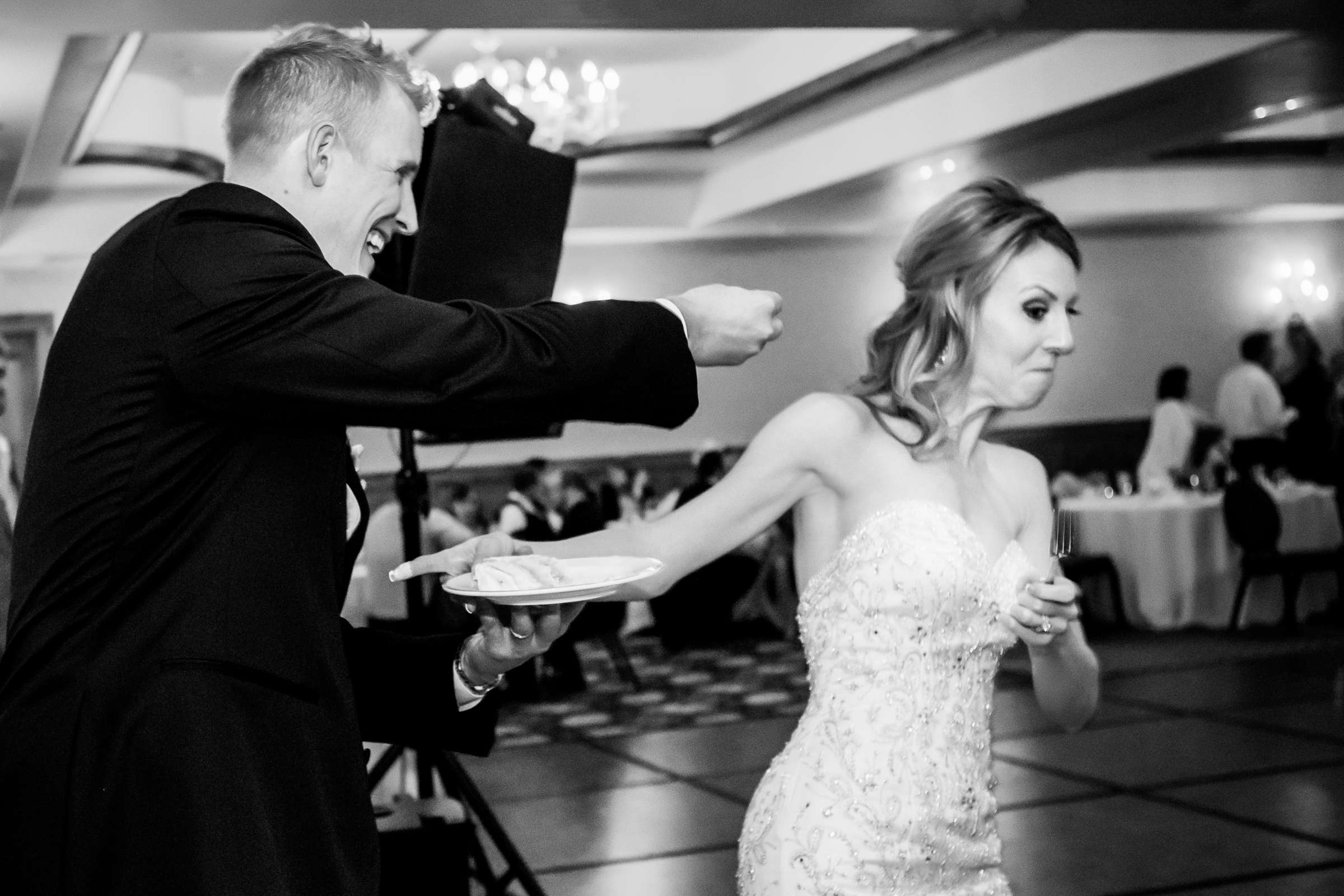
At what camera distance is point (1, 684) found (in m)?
1.26

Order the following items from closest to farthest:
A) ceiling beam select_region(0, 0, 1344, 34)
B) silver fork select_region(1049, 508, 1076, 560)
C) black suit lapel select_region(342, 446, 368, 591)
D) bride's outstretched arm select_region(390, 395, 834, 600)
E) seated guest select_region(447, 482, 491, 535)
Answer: black suit lapel select_region(342, 446, 368, 591) < silver fork select_region(1049, 508, 1076, 560) < bride's outstretched arm select_region(390, 395, 834, 600) < ceiling beam select_region(0, 0, 1344, 34) < seated guest select_region(447, 482, 491, 535)

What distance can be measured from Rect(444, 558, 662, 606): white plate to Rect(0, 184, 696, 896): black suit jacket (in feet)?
0.55

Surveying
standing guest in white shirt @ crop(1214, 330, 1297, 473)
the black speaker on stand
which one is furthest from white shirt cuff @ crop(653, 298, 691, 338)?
standing guest in white shirt @ crop(1214, 330, 1297, 473)

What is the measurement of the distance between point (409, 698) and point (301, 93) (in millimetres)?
663

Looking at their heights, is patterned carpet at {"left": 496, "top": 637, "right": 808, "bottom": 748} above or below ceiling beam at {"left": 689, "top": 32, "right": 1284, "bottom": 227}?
below

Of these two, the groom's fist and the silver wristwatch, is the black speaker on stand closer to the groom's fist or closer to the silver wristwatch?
the silver wristwatch

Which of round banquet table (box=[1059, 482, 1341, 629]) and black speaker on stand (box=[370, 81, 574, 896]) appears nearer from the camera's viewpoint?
black speaker on stand (box=[370, 81, 574, 896])

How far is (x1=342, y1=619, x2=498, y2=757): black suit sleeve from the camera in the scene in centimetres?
157

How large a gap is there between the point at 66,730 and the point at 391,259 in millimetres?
2146

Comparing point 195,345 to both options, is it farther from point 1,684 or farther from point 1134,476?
point 1134,476

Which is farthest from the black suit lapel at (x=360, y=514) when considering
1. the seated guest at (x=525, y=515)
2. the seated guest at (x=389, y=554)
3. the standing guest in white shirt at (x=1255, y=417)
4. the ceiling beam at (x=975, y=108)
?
the standing guest in white shirt at (x=1255, y=417)

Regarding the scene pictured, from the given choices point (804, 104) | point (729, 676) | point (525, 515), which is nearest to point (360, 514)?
point (525, 515)

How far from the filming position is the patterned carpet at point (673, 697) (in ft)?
21.2

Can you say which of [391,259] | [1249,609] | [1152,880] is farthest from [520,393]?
[1249,609]
